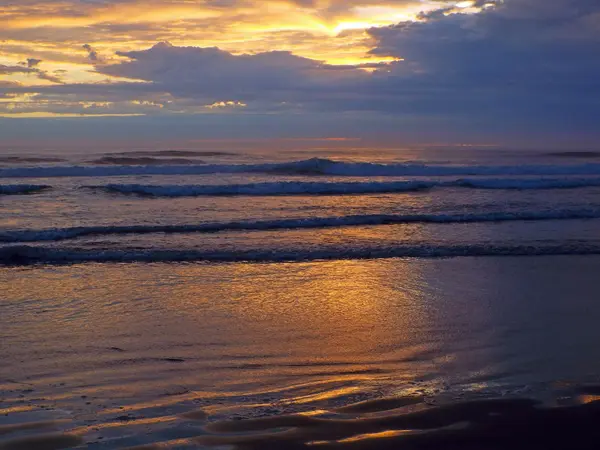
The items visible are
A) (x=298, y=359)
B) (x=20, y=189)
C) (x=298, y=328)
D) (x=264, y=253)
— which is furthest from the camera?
(x=20, y=189)

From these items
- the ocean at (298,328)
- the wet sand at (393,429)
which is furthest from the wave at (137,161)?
the wet sand at (393,429)

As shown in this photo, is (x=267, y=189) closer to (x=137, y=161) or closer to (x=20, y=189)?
(x=20, y=189)

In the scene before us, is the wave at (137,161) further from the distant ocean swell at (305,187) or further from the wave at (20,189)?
the distant ocean swell at (305,187)

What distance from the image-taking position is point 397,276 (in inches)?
311

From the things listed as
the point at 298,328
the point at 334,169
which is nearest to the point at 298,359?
the point at 298,328

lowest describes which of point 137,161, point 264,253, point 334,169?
point 264,253

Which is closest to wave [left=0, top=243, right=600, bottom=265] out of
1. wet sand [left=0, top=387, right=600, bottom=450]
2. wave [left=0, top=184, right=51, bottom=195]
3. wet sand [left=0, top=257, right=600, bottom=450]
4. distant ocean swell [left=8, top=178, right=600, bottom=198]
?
wet sand [left=0, top=257, right=600, bottom=450]

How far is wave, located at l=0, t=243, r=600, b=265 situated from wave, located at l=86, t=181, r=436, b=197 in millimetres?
8434

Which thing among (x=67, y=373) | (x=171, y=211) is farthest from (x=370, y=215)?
(x=67, y=373)

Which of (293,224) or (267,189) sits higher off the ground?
(267,189)

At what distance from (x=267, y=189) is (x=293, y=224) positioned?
699 cm

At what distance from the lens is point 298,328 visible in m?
5.68

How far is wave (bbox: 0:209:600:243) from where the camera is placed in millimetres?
10453

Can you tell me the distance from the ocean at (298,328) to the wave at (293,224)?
0.06 m
